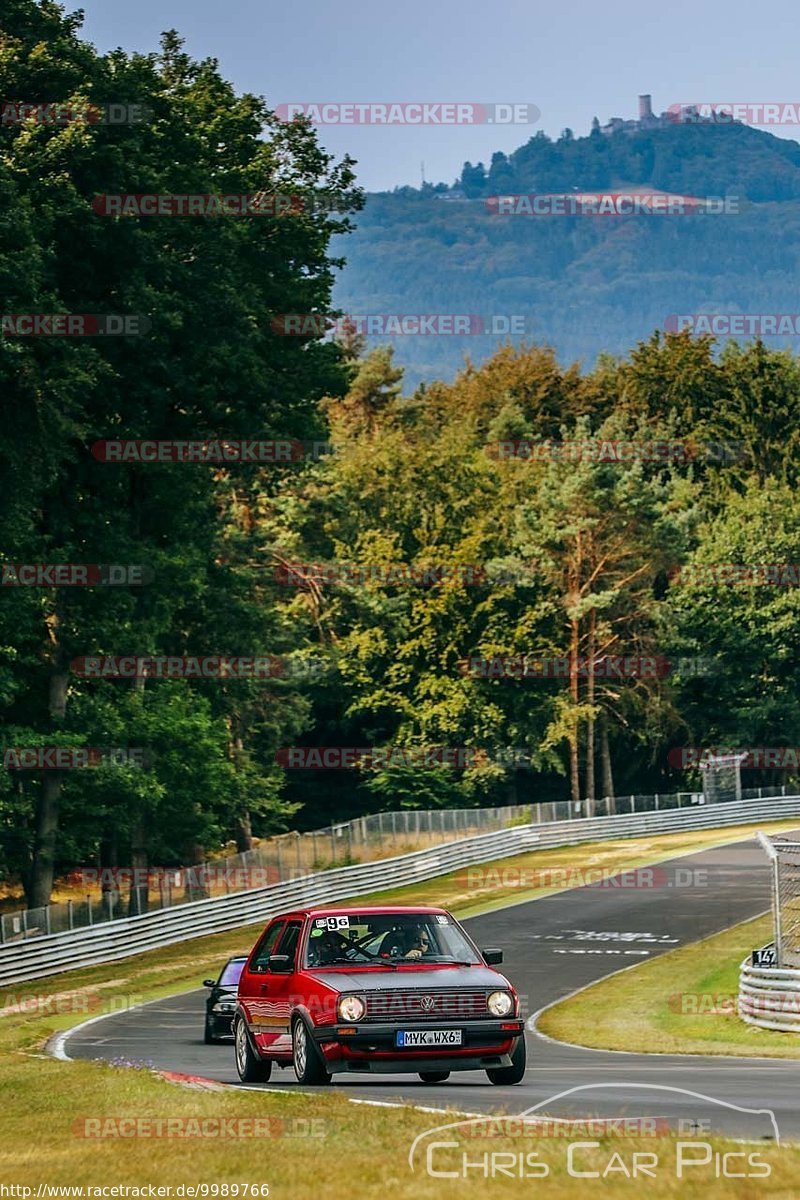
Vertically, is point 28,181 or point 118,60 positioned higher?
point 118,60

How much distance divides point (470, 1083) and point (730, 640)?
252ft

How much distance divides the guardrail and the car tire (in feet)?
31.7

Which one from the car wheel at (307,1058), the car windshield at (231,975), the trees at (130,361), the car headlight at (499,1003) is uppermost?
the trees at (130,361)

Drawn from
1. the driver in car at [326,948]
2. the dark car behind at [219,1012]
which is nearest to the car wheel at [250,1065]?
the driver in car at [326,948]

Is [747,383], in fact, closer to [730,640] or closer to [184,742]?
[730,640]

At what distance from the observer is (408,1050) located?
1543 centimetres

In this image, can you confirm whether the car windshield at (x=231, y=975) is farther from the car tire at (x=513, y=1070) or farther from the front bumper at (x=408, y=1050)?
the front bumper at (x=408, y=1050)

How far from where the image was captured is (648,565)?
296 ft

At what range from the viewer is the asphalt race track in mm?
14453

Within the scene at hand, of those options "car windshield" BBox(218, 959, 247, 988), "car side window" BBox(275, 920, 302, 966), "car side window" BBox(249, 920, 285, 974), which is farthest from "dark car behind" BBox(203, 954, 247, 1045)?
"car side window" BBox(275, 920, 302, 966)

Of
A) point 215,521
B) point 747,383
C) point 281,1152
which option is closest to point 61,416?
point 215,521

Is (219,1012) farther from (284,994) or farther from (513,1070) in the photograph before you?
(513,1070)

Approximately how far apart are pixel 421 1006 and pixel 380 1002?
1.11 ft

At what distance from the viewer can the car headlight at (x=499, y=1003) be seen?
1557 cm
